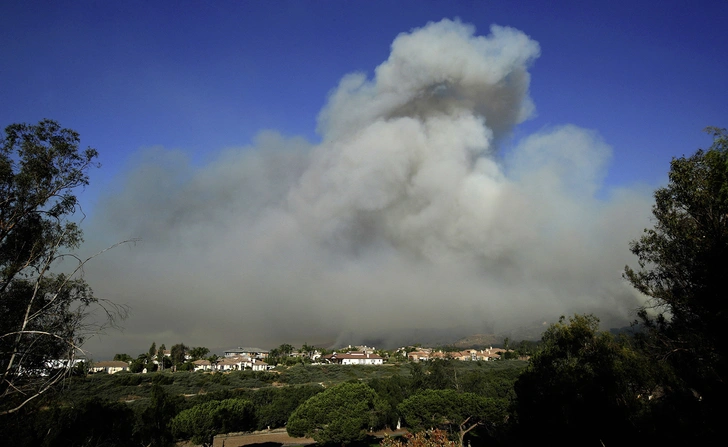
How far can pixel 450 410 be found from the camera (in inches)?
1268

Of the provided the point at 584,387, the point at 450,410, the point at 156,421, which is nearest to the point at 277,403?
the point at 156,421

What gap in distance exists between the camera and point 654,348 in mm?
14055

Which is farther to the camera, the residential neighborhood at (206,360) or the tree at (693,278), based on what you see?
the residential neighborhood at (206,360)

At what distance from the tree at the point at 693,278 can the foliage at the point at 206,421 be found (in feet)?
97.1

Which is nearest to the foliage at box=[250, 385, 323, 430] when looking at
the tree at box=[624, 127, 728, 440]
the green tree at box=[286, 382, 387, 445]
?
the green tree at box=[286, 382, 387, 445]

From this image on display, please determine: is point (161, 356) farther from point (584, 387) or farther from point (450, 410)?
point (584, 387)

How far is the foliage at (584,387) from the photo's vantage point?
17.8m

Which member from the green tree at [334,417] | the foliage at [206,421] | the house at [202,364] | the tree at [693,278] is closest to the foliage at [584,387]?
the tree at [693,278]

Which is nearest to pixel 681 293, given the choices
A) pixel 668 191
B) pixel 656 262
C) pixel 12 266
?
pixel 656 262

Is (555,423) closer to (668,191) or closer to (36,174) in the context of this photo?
(668,191)

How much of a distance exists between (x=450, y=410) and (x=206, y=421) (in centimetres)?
1919

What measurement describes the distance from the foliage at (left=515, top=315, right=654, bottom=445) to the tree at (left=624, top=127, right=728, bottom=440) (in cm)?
378

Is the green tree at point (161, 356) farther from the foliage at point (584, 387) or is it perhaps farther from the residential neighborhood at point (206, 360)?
the foliage at point (584, 387)

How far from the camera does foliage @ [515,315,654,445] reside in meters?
17.8
